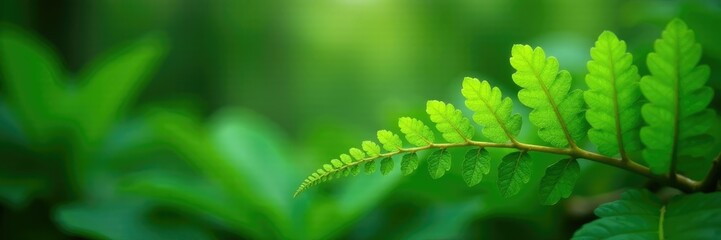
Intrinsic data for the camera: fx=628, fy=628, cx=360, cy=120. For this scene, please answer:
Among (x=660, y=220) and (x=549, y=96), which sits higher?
(x=549, y=96)

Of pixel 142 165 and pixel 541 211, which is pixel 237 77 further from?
pixel 541 211

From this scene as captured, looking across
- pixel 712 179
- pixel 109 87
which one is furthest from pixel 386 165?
pixel 109 87

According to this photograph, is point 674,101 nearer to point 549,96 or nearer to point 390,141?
point 549,96

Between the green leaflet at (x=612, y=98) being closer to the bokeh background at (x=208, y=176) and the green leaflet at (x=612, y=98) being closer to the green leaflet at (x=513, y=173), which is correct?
the green leaflet at (x=513, y=173)

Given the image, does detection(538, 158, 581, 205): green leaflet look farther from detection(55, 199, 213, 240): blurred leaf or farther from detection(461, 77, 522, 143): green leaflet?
detection(55, 199, 213, 240): blurred leaf

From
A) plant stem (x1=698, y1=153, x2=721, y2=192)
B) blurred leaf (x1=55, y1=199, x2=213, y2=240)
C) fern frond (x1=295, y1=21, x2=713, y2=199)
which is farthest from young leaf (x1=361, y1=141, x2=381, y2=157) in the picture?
blurred leaf (x1=55, y1=199, x2=213, y2=240)

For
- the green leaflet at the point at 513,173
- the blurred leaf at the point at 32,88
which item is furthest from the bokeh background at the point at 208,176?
the green leaflet at the point at 513,173
